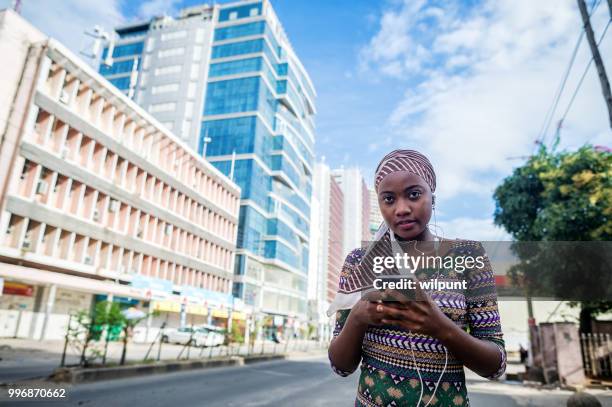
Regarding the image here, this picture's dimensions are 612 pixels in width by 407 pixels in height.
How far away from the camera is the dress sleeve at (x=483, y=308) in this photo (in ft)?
4.62

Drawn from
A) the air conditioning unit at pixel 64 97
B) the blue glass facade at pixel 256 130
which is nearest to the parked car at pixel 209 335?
the air conditioning unit at pixel 64 97

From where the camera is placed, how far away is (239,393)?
31.6 ft

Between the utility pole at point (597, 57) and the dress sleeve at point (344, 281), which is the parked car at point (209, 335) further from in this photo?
the dress sleeve at point (344, 281)

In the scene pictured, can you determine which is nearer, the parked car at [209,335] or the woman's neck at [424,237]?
the woman's neck at [424,237]

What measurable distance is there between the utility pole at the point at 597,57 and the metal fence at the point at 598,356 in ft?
27.9

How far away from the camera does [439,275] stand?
1.38m

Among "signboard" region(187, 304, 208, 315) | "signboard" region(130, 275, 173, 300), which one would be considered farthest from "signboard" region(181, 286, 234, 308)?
"signboard" region(130, 275, 173, 300)

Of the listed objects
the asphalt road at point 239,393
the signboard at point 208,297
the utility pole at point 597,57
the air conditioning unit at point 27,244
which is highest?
the utility pole at point 597,57

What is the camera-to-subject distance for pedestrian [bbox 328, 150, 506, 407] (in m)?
1.34

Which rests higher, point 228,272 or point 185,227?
point 185,227

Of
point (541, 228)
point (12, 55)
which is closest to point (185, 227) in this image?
point (12, 55)

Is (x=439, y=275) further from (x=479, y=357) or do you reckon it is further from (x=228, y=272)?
(x=228, y=272)

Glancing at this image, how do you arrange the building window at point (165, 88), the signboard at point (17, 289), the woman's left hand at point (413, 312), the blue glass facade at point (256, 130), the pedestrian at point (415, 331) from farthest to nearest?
the building window at point (165, 88) → the blue glass facade at point (256, 130) → the signboard at point (17, 289) → the pedestrian at point (415, 331) → the woman's left hand at point (413, 312)

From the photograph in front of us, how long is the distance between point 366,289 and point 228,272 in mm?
45692
